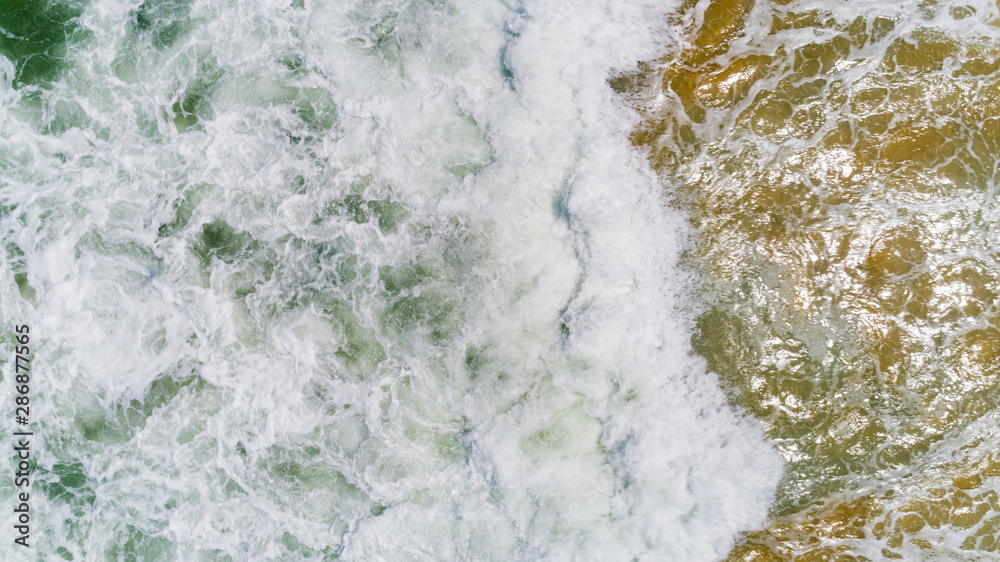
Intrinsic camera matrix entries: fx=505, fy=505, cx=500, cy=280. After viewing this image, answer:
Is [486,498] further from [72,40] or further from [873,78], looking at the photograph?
[72,40]

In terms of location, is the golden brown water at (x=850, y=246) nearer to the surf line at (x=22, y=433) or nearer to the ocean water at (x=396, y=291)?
the ocean water at (x=396, y=291)

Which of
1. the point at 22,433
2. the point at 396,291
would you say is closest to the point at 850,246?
the point at 396,291

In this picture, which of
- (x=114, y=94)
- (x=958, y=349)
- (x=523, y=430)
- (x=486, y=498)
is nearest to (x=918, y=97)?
(x=958, y=349)

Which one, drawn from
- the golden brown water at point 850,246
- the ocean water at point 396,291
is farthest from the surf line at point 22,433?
the golden brown water at point 850,246

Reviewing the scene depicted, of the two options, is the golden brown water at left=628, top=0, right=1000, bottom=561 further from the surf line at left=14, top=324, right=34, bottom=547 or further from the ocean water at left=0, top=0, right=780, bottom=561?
the surf line at left=14, top=324, right=34, bottom=547

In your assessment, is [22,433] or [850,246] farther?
[22,433]

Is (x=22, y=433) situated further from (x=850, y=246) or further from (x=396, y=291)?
(x=850, y=246)
